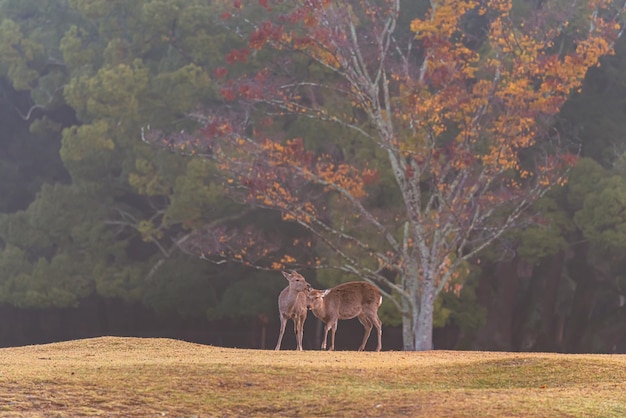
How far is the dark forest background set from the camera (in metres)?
27.3

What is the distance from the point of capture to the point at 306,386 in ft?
35.3

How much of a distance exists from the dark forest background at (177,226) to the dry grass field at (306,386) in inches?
515

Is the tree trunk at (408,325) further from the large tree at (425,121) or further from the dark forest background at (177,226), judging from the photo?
the dark forest background at (177,226)

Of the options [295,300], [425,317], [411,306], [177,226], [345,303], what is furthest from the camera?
[177,226]

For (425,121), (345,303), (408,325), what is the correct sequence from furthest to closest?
1. (408,325)
2. (425,121)
3. (345,303)

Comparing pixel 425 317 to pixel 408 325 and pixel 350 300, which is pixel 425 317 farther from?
pixel 350 300

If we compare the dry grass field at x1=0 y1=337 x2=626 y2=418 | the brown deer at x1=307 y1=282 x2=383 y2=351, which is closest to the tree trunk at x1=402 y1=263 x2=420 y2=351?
the brown deer at x1=307 y1=282 x2=383 y2=351

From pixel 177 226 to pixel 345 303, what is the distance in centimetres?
1687

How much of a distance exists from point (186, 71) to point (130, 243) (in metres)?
6.00

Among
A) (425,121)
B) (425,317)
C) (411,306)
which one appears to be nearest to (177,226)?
(411,306)

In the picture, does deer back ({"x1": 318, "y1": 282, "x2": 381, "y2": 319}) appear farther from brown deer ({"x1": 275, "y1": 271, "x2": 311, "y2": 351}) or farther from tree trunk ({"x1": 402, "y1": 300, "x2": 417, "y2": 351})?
tree trunk ({"x1": 402, "y1": 300, "x2": 417, "y2": 351})

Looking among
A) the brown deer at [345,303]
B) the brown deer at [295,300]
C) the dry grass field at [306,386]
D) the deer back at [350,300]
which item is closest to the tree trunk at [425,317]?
the brown deer at [345,303]

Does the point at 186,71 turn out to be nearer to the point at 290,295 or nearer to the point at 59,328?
the point at 59,328

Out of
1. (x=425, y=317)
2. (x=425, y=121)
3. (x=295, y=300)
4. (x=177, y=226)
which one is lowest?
(x=295, y=300)
